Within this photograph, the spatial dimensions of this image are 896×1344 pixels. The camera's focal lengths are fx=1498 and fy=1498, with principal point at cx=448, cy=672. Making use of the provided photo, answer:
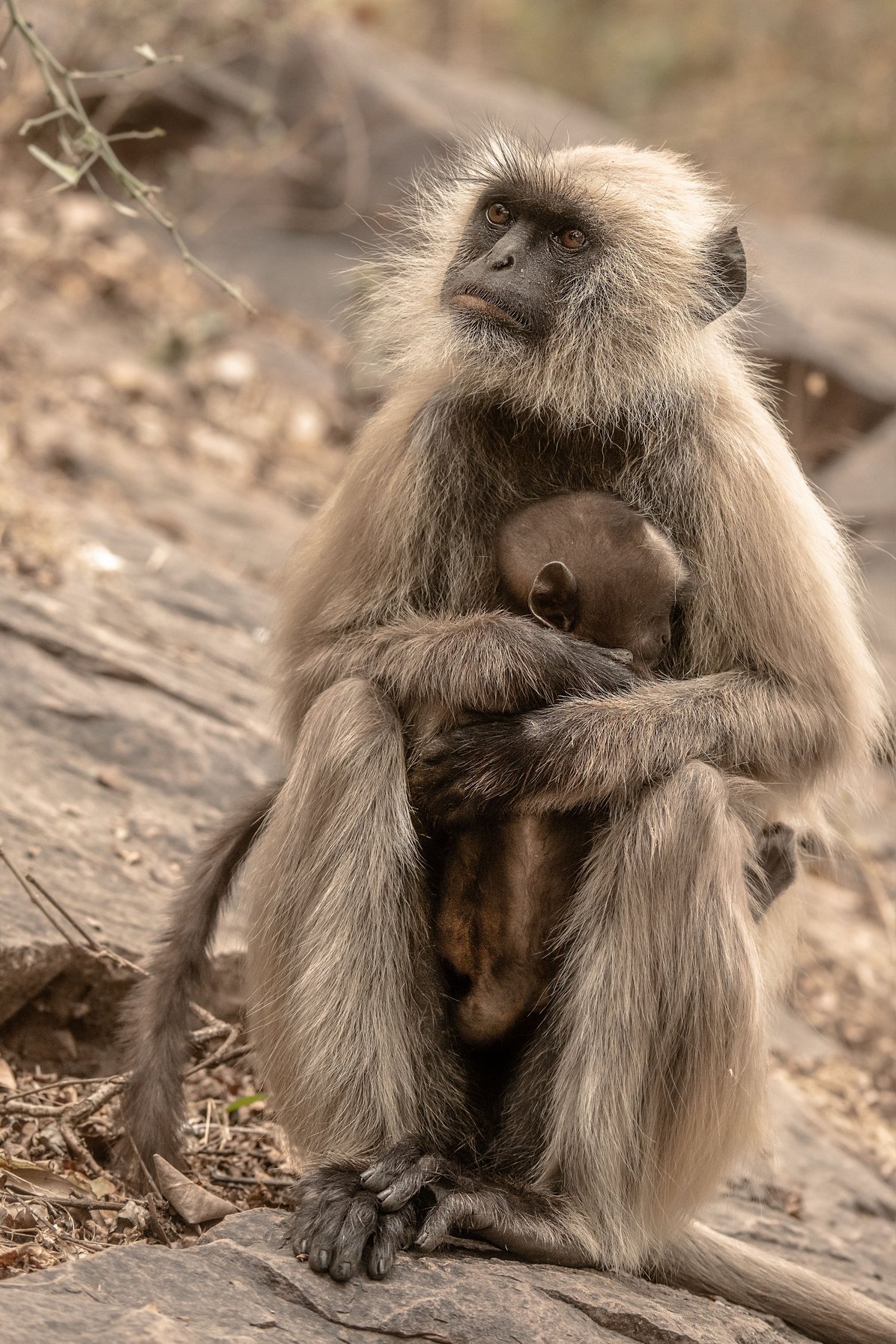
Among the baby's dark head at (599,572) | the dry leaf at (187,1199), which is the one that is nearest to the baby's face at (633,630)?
the baby's dark head at (599,572)

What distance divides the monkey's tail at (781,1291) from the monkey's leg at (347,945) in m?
0.61

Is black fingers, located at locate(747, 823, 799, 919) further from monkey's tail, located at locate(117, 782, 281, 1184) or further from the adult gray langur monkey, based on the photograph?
monkey's tail, located at locate(117, 782, 281, 1184)

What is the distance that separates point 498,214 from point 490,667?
123cm

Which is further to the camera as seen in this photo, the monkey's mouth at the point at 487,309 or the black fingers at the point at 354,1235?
the monkey's mouth at the point at 487,309

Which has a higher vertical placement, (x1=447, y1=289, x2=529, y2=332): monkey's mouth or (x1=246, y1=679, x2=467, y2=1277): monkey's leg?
(x1=447, y1=289, x2=529, y2=332): monkey's mouth

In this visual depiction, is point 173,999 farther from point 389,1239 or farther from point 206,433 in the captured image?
point 206,433

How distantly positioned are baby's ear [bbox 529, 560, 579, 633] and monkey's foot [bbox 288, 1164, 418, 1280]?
3.92 feet

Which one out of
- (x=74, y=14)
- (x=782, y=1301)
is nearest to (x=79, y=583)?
(x=782, y=1301)

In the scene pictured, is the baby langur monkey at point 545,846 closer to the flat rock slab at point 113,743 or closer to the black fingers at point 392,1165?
the black fingers at point 392,1165

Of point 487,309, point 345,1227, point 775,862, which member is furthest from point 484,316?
point 345,1227

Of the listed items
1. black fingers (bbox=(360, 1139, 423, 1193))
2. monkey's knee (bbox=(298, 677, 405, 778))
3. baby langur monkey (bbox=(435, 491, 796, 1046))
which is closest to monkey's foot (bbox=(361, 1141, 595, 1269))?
black fingers (bbox=(360, 1139, 423, 1193))

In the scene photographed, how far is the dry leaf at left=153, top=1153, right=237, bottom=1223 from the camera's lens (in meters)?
3.00

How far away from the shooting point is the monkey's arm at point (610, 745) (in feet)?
9.79

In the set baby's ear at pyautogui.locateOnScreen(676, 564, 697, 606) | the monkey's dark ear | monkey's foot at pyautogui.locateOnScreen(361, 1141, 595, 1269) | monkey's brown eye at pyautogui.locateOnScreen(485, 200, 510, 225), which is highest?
the monkey's dark ear
